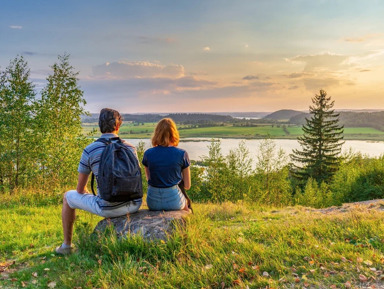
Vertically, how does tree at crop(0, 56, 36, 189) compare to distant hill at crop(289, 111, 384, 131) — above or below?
below

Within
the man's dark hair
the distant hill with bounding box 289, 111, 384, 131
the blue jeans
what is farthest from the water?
the man's dark hair

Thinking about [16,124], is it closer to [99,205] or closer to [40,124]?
[40,124]

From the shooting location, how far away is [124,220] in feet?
15.6

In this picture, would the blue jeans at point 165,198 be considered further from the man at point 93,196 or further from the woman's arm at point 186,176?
the man at point 93,196

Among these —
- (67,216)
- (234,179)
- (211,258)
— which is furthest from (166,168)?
(234,179)

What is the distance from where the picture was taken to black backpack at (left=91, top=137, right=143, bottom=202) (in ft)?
13.7

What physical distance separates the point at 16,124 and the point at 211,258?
15.1 meters

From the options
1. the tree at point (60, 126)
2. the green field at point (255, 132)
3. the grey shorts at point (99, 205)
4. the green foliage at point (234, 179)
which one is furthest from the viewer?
the green field at point (255, 132)

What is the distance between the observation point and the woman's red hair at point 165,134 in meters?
4.84

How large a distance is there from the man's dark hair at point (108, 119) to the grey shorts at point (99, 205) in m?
1.04

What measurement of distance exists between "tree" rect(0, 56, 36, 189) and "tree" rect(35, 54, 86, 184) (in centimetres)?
83

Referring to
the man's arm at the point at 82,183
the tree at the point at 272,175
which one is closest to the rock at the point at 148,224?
the man's arm at the point at 82,183

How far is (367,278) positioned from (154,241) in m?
2.72

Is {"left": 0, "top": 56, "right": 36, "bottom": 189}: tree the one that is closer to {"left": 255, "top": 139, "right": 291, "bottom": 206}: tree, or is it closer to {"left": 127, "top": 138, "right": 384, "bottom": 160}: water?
{"left": 255, "top": 139, "right": 291, "bottom": 206}: tree
